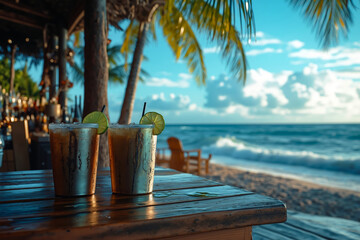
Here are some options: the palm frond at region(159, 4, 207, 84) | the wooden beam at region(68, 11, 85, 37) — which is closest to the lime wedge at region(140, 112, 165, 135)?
the wooden beam at region(68, 11, 85, 37)

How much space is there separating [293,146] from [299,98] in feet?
33.8

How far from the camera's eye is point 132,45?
335 inches

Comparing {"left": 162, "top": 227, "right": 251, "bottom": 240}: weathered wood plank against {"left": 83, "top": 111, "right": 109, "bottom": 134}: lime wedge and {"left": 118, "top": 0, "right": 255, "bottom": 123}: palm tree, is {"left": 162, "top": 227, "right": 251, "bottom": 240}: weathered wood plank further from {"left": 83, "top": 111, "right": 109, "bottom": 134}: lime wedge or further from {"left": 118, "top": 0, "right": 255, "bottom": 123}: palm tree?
{"left": 118, "top": 0, "right": 255, "bottom": 123}: palm tree

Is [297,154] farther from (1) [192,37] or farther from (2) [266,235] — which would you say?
(2) [266,235]

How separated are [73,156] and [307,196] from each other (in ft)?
18.2

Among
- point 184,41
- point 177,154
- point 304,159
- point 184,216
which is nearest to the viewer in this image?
point 184,216

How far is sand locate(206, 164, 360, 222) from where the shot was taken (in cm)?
475

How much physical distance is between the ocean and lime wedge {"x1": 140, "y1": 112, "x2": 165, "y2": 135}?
23.1ft

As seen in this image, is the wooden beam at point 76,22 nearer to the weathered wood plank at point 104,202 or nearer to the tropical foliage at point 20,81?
the weathered wood plank at point 104,202

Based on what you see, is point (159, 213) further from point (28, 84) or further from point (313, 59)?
point (313, 59)

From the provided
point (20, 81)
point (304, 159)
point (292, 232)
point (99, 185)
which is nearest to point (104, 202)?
point (99, 185)

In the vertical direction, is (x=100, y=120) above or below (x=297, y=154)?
above

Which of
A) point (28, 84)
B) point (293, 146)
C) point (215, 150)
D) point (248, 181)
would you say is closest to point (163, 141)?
point (215, 150)

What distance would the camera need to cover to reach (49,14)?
5242 millimetres
